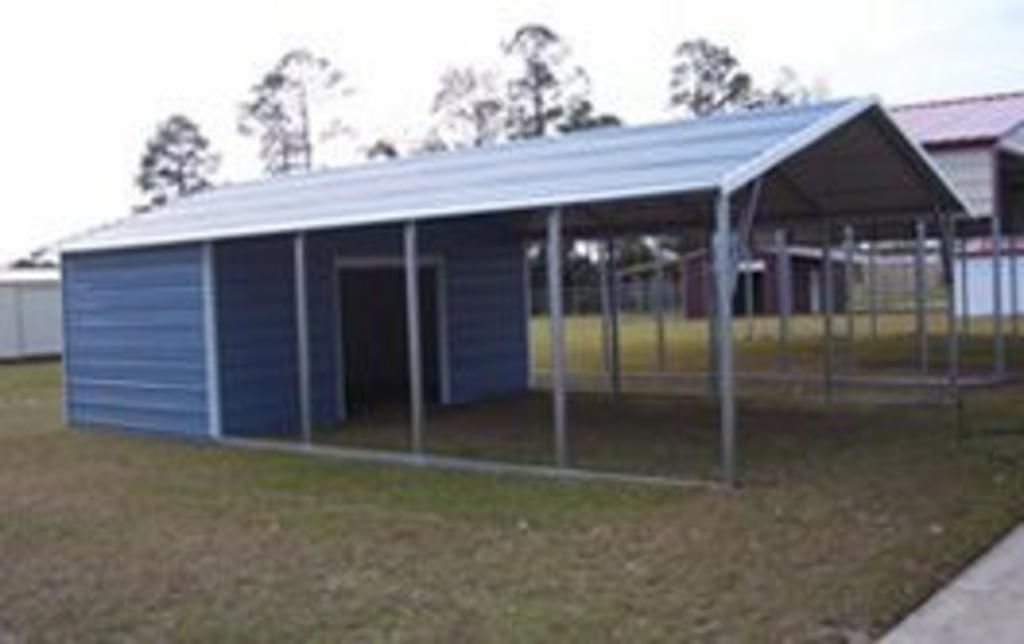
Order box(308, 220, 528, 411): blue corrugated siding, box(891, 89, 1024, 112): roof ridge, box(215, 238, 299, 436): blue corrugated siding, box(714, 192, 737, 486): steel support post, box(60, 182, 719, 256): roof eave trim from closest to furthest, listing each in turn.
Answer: box(714, 192, 737, 486): steel support post
box(60, 182, 719, 256): roof eave trim
box(215, 238, 299, 436): blue corrugated siding
box(308, 220, 528, 411): blue corrugated siding
box(891, 89, 1024, 112): roof ridge

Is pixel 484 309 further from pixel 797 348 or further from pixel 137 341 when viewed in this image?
pixel 797 348

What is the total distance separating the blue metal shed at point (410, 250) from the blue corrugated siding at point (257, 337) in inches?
0.8

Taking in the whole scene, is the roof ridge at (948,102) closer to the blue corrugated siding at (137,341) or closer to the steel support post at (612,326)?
the steel support post at (612,326)

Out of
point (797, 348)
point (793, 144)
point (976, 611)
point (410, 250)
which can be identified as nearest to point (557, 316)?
point (410, 250)

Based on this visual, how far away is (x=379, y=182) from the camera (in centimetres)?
1462

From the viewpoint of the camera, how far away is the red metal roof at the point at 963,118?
51.3 ft

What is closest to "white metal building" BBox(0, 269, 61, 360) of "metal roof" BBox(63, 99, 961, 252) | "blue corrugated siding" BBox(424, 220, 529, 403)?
"blue corrugated siding" BBox(424, 220, 529, 403)

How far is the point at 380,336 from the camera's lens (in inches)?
763

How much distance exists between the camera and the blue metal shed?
11.3 m

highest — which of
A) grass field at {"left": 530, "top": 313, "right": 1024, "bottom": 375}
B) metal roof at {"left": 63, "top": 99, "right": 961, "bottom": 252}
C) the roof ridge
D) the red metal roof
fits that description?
the roof ridge

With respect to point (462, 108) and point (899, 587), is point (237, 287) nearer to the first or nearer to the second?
point (899, 587)

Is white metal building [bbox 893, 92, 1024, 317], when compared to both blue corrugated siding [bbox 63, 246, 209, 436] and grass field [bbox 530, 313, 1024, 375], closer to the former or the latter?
grass field [bbox 530, 313, 1024, 375]

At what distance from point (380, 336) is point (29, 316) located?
1768 centimetres

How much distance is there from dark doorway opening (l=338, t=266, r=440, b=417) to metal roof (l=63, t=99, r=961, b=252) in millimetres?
2468
